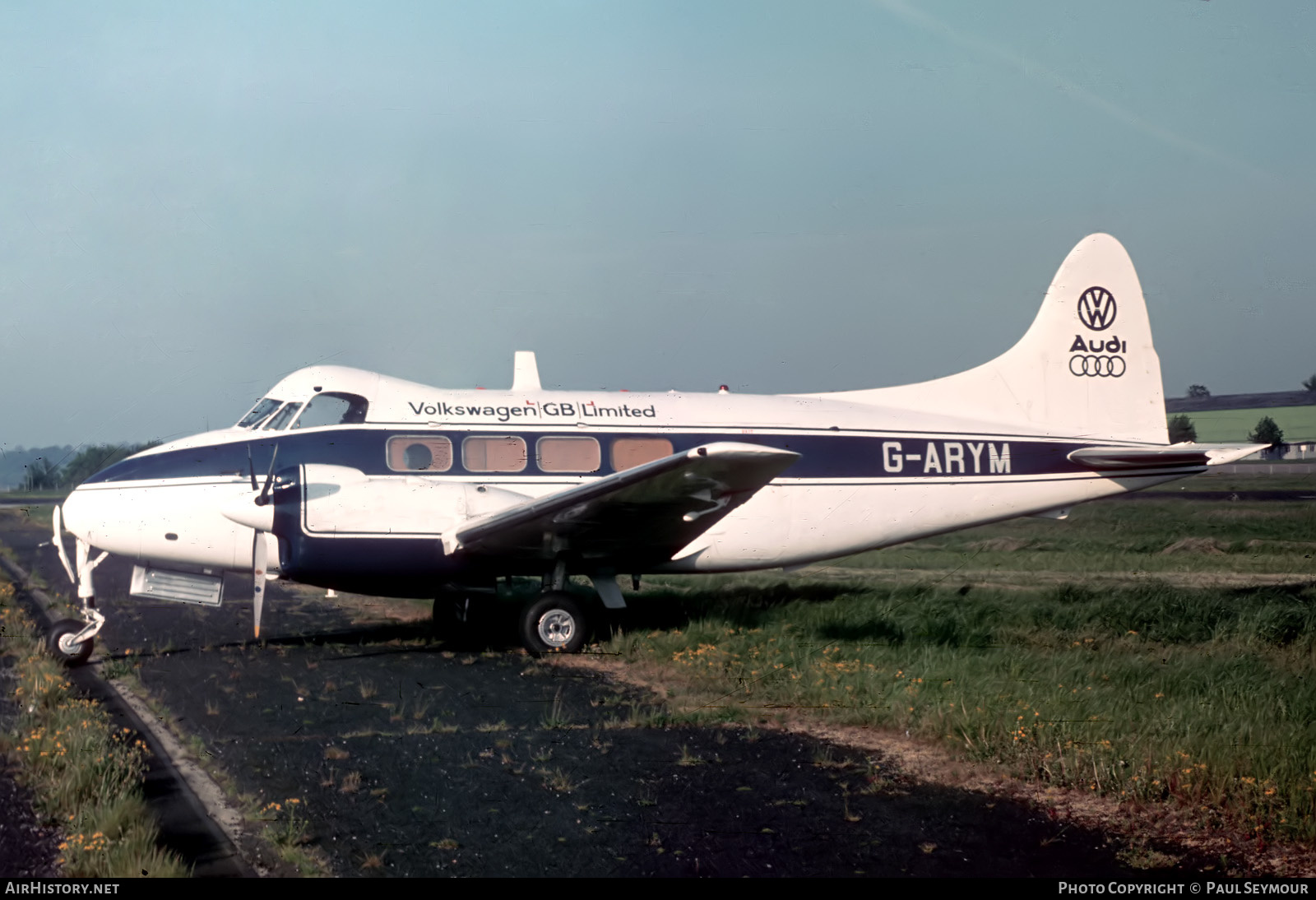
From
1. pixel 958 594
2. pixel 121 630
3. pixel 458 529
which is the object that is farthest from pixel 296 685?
pixel 958 594

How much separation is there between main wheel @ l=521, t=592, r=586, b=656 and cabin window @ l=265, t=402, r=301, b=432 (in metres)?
3.64

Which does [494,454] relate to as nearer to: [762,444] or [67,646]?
[762,444]

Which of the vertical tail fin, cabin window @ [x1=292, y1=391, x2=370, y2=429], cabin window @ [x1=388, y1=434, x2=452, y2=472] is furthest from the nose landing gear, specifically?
the vertical tail fin

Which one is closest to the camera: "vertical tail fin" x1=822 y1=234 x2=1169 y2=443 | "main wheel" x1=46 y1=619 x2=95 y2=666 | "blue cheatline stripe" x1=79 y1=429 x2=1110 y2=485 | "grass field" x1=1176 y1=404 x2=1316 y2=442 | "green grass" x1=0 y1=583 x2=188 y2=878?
"green grass" x1=0 y1=583 x2=188 y2=878

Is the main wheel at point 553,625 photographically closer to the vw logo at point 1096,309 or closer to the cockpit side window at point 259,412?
the cockpit side window at point 259,412

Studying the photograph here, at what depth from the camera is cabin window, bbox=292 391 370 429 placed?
497 inches

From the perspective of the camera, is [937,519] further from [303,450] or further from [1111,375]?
[303,450]

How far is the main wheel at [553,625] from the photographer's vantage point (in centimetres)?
1217

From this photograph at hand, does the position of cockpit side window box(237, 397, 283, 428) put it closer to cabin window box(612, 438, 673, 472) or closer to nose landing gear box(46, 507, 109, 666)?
nose landing gear box(46, 507, 109, 666)

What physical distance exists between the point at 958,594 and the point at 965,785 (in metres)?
8.98

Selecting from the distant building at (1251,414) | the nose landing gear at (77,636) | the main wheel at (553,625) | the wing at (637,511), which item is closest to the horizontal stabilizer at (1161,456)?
the wing at (637,511)

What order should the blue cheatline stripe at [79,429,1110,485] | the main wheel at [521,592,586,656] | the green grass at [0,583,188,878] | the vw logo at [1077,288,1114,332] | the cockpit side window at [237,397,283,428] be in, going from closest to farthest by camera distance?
the green grass at [0,583,188,878] → the main wheel at [521,592,586,656] → the blue cheatline stripe at [79,429,1110,485] → the cockpit side window at [237,397,283,428] → the vw logo at [1077,288,1114,332]

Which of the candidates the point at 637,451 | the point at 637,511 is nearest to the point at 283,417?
the point at 637,451

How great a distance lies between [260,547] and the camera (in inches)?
472
